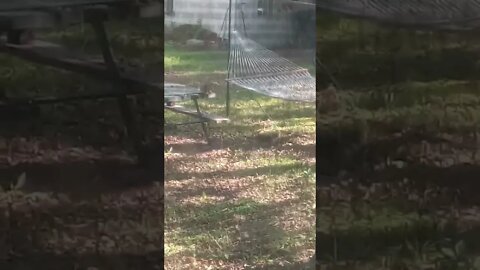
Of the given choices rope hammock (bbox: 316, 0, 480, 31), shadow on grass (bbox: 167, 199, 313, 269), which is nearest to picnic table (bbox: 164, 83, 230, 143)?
shadow on grass (bbox: 167, 199, 313, 269)

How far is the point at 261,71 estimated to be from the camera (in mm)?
1590

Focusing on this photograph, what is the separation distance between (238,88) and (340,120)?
0.25 meters

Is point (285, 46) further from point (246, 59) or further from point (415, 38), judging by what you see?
point (415, 38)

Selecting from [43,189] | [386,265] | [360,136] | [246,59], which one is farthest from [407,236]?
[43,189]

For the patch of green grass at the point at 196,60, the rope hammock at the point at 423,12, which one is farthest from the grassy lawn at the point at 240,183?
the rope hammock at the point at 423,12

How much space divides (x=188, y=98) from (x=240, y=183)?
0.24 m

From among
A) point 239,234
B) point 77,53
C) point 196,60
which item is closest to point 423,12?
point 196,60

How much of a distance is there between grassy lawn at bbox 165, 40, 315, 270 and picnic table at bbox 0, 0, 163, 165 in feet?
0.33

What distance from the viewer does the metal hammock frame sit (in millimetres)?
1577

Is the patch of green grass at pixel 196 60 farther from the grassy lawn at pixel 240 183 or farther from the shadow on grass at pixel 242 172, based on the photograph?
the shadow on grass at pixel 242 172

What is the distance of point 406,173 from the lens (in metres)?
1.61

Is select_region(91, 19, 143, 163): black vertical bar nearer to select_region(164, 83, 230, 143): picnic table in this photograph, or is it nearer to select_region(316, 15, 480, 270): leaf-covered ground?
select_region(164, 83, 230, 143): picnic table

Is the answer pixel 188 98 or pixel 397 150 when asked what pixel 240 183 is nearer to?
pixel 188 98

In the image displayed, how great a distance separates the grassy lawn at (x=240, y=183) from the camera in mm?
1570
